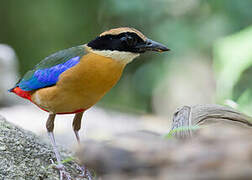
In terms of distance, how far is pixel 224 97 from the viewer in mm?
4445

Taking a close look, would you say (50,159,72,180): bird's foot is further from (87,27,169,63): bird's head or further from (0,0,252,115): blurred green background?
(0,0,252,115): blurred green background

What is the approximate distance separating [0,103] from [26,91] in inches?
226

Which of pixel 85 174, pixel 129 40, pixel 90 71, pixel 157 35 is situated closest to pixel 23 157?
pixel 85 174

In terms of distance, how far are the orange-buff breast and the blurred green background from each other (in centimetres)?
154

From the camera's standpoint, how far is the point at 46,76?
3.67 metres

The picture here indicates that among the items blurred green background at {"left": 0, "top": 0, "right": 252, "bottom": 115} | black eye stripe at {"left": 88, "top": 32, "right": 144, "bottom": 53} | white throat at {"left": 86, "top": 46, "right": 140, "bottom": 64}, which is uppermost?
black eye stripe at {"left": 88, "top": 32, "right": 144, "bottom": 53}

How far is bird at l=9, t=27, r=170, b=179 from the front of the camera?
337cm

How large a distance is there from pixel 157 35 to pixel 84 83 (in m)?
5.31

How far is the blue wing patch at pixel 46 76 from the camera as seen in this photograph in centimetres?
354

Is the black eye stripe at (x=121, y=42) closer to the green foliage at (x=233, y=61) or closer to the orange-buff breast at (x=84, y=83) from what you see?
the orange-buff breast at (x=84, y=83)

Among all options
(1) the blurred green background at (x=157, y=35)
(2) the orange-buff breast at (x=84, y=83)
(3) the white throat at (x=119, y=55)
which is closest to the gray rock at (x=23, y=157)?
(2) the orange-buff breast at (x=84, y=83)

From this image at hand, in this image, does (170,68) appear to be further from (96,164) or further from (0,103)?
(96,164)

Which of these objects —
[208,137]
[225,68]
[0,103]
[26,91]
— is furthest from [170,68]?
[208,137]

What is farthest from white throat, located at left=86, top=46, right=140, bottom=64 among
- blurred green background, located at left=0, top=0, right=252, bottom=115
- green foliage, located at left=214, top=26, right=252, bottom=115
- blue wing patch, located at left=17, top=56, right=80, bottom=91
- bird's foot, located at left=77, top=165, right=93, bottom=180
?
blurred green background, located at left=0, top=0, right=252, bottom=115
